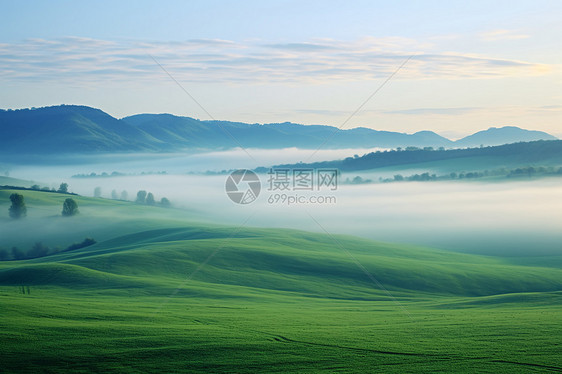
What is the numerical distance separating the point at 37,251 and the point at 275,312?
7609 centimetres

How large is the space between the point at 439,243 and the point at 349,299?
6802 centimetres

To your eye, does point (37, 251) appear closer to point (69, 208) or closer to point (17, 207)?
point (69, 208)

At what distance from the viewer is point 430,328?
114 feet

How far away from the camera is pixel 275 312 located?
42500 millimetres

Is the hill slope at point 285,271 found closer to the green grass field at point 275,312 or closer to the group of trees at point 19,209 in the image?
the green grass field at point 275,312

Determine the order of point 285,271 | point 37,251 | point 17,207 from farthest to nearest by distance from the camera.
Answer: point 17,207 → point 37,251 → point 285,271

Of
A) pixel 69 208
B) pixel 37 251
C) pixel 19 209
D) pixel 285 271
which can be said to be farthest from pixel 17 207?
pixel 285 271

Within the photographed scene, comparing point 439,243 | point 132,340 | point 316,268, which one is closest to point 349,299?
point 316,268

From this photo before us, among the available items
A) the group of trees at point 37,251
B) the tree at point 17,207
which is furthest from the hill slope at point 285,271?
the tree at point 17,207

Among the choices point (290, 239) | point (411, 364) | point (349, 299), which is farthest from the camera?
point (290, 239)

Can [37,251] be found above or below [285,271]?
below

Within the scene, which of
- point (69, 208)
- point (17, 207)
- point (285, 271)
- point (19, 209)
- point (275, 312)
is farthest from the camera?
point (69, 208)

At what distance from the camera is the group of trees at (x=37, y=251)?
10425 centimetres

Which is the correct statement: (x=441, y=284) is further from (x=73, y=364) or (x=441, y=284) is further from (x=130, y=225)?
(x=130, y=225)
